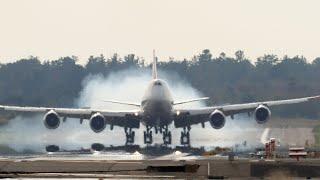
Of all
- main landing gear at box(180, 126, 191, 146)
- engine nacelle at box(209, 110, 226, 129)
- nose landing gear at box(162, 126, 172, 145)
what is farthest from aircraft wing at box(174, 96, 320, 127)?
nose landing gear at box(162, 126, 172, 145)

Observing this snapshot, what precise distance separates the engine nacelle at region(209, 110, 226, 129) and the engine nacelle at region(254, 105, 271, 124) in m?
2.37

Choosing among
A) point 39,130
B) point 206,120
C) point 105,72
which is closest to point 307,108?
point 206,120

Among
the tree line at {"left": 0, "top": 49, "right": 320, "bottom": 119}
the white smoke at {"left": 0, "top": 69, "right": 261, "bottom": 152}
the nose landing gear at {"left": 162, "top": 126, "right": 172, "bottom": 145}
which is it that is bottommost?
the nose landing gear at {"left": 162, "top": 126, "right": 172, "bottom": 145}

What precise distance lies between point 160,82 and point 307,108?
78.5 feet

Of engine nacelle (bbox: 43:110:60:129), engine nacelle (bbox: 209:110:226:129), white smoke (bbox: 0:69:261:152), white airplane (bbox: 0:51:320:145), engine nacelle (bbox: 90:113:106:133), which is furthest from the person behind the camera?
white smoke (bbox: 0:69:261:152)

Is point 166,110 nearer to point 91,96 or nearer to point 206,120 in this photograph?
point 206,120

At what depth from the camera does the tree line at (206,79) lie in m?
95.6

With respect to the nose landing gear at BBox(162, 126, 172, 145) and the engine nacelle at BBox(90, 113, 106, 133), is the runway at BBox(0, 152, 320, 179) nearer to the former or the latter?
the nose landing gear at BBox(162, 126, 172, 145)

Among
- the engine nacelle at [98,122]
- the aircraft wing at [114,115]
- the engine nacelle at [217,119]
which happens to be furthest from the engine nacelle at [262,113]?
the engine nacelle at [98,122]

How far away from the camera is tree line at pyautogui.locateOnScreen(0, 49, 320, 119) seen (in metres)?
95.6

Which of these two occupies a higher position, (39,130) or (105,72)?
(105,72)

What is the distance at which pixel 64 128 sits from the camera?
76000 mm

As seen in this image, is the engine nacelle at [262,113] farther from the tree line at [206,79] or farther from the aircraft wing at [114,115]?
the tree line at [206,79]

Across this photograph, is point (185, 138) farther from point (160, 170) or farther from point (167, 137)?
point (160, 170)
